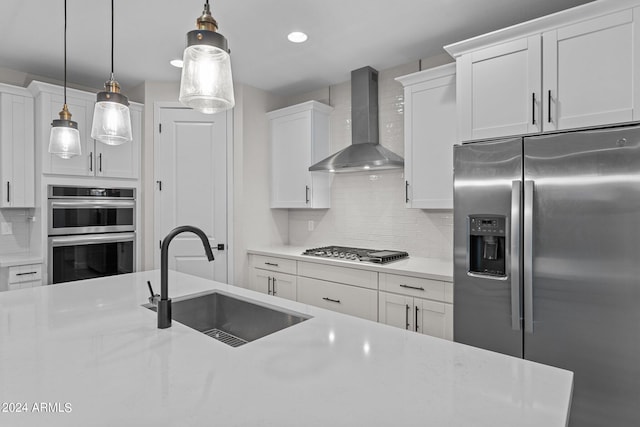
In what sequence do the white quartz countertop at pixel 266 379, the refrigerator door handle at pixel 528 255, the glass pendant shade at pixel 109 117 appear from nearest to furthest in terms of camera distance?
the white quartz countertop at pixel 266 379 < the glass pendant shade at pixel 109 117 < the refrigerator door handle at pixel 528 255

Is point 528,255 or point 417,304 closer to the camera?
point 528,255

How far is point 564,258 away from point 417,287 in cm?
91

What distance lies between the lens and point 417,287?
2484 mm

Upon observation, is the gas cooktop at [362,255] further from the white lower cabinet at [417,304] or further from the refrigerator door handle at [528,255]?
the refrigerator door handle at [528,255]

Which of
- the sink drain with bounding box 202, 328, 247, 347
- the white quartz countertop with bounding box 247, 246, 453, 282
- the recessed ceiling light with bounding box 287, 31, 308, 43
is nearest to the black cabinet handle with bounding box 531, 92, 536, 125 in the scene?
the white quartz countertop with bounding box 247, 246, 453, 282

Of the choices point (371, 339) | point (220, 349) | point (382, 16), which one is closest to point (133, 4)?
point (382, 16)

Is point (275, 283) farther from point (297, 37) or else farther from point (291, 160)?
point (297, 37)

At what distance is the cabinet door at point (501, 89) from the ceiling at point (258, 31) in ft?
1.16

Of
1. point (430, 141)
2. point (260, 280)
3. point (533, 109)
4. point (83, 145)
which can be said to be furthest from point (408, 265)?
point (83, 145)

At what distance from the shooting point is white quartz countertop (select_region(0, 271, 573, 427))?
0.79 metres

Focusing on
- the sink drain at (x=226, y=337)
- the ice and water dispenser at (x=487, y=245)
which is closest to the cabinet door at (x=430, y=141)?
the ice and water dispenser at (x=487, y=245)

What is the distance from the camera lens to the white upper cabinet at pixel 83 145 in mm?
3061

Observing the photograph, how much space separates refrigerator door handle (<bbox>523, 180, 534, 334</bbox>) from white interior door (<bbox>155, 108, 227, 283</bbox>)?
8.89 ft

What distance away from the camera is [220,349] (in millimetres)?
1135
